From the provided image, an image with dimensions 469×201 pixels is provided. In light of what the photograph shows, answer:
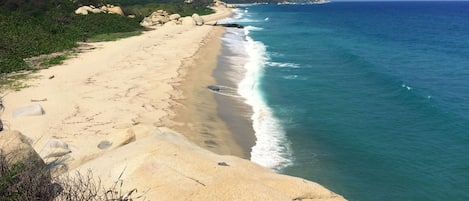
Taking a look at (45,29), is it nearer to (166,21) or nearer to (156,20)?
(156,20)

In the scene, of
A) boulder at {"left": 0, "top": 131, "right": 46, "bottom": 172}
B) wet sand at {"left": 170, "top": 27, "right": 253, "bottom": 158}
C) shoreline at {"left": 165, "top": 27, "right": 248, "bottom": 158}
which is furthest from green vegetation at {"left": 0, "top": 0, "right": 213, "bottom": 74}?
boulder at {"left": 0, "top": 131, "right": 46, "bottom": 172}

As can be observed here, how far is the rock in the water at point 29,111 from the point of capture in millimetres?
15250

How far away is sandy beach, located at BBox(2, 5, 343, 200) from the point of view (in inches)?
297

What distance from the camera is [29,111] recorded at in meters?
15.4

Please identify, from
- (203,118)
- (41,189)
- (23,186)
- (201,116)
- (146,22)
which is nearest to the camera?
(23,186)

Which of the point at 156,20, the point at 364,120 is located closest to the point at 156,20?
the point at 156,20

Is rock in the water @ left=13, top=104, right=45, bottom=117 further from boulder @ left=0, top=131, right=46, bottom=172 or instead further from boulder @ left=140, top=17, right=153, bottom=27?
boulder @ left=140, top=17, right=153, bottom=27

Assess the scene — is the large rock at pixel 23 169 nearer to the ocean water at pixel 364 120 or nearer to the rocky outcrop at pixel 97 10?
the ocean water at pixel 364 120

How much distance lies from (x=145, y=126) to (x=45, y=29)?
2982 cm

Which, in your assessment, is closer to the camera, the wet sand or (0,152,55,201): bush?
(0,152,55,201): bush

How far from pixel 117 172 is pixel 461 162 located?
11823 mm

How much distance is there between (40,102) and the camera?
17156mm

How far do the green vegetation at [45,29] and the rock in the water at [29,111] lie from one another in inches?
318

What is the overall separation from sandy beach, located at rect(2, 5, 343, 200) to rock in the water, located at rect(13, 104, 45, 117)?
8.8 inches
